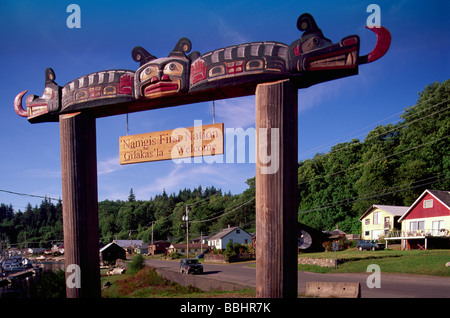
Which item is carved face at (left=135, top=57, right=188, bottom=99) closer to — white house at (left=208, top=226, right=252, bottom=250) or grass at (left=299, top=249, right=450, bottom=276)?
grass at (left=299, top=249, right=450, bottom=276)

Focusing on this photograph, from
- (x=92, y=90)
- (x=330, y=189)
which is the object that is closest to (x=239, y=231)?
(x=330, y=189)

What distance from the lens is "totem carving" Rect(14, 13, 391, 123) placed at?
5.48 metres

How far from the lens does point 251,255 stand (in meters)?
39.2

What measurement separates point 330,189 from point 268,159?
5892 cm

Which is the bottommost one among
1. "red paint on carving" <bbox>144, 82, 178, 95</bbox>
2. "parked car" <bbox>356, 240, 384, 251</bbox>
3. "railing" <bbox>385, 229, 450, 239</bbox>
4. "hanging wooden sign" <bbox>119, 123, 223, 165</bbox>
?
"parked car" <bbox>356, 240, 384, 251</bbox>

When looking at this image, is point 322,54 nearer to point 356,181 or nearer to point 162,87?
point 162,87

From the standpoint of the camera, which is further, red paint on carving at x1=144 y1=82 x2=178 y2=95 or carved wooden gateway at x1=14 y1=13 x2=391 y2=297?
red paint on carving at x1=144 y1=82 x2=178 y2=95

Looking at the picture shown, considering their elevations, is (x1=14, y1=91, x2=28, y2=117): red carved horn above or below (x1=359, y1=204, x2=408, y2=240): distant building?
above

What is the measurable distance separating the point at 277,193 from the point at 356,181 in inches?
2256

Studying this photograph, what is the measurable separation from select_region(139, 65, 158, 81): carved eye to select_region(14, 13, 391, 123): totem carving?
0.02 metres

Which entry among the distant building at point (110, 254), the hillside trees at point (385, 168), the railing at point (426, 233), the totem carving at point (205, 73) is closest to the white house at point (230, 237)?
the hillside trees at point (385, 168)

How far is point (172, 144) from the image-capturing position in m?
6.47

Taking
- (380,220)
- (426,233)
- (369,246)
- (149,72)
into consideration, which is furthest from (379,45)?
(380,220)

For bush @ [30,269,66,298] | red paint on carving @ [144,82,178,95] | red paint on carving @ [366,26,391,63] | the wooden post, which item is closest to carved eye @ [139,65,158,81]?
red paint on carving @ [144,82,178,95]
